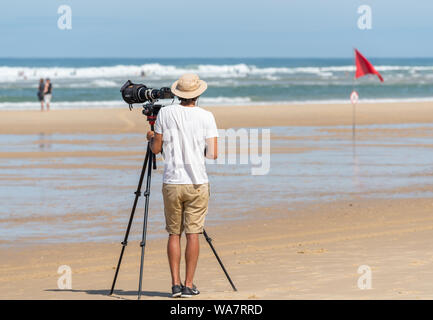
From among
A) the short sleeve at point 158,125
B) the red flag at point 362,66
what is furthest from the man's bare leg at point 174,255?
the red flag at point 362,66

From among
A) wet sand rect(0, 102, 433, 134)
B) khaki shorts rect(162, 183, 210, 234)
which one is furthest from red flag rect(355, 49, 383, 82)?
khaki shorts rect(162, 183, 210, 234)

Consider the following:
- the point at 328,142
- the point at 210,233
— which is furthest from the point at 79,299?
the point at 328,142

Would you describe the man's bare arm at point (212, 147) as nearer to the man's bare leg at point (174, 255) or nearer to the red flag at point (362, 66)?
the man's bare leg at point (174, 255)

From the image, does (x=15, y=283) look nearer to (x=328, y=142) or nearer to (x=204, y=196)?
(x=204, y=196)

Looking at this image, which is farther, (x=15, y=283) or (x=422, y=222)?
(x=422, y=222)

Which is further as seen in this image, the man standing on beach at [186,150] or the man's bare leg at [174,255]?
the man's bare leg at [174,255]

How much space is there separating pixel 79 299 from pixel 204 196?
1.22 metres

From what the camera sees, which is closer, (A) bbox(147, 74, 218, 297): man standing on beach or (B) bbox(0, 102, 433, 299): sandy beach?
(A) bbox(147, 74, 218, 297): man standing on beach

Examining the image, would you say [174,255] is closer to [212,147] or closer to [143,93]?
[212,147]

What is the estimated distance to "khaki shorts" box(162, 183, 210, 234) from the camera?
19.5 ft

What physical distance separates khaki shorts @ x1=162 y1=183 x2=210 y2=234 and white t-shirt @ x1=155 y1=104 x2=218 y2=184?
0.16ft

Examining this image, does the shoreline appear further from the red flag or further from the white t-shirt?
the red flag

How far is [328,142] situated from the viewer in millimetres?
20094

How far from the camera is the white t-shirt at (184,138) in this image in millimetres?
5926
